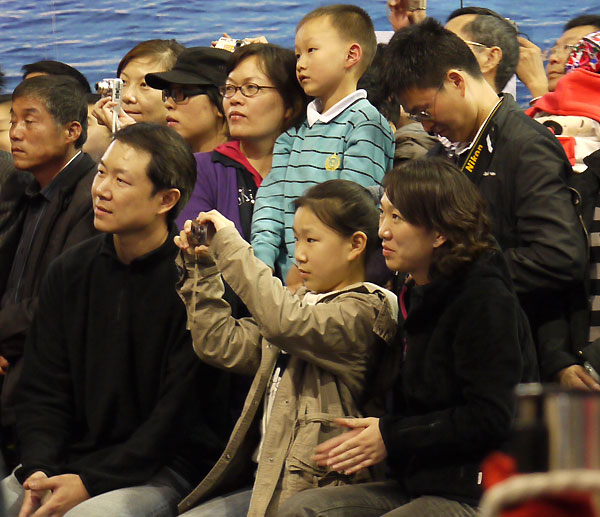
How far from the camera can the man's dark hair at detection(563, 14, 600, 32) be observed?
12.9 ft

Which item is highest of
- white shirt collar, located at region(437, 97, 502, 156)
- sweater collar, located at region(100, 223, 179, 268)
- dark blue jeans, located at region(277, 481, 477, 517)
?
white shirt collar, located at region(437, 97, 502, 156)

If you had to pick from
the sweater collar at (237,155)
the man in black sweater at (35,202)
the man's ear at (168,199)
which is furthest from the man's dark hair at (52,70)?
the man's ear at (168,199)

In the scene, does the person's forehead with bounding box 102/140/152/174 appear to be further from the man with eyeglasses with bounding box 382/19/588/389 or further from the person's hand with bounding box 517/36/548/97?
the person's hand with bounding box 517/36/548/97

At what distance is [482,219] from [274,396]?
27.8 inches

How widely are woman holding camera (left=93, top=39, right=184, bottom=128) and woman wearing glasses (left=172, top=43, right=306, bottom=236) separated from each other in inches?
25.8

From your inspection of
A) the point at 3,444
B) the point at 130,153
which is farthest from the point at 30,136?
the point at 3,444

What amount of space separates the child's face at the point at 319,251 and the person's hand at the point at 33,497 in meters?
0.90

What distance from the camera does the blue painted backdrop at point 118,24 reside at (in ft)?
16.0

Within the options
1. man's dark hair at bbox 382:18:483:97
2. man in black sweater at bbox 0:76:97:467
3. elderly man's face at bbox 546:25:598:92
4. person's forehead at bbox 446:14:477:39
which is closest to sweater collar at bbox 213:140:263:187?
man in black sweater at bbox 0:76:97:467

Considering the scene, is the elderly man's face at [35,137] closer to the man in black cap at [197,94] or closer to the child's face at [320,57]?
the man in black cap at [197,94]

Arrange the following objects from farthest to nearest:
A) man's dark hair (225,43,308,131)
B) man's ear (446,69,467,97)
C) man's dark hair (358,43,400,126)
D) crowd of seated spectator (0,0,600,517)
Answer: man's dark hair (358,43,400,126), man's dark hair (225,43,308,131), man's ear (446,69,467,97), crowd of seated spectator (0,0,600,517)

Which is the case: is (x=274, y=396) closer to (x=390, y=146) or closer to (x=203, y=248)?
(x=203, y=248)

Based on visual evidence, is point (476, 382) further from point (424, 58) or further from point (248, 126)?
point (248, 126)

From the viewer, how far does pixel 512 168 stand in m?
2.54
